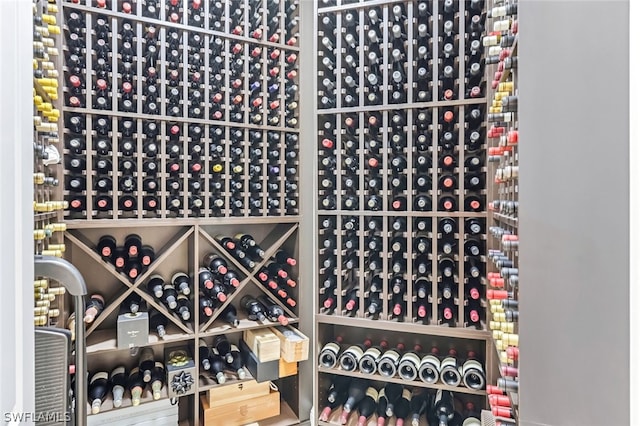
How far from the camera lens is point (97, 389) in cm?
166

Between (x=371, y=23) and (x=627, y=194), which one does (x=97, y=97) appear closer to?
(x=371, y=23)

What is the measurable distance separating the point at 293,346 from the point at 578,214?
179 centimetres

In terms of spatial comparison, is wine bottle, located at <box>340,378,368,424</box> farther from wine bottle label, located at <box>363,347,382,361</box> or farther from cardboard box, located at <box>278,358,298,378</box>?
Result: cardboard box, located at <box>278,358,298,378</box>

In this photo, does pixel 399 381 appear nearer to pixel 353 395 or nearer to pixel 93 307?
pixel 353 395

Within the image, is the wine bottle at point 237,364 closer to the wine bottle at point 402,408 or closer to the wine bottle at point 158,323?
the wine bottle at point 158,323

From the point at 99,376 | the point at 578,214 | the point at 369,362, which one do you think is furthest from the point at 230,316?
the point at 578,214

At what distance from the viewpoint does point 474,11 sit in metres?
1.73

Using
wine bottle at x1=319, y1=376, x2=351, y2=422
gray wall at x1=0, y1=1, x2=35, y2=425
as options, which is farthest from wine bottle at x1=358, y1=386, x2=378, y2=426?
gray wall at x1=0, y1=1, x2=35, y2=425

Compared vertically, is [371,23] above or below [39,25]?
above

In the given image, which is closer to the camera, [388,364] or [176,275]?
[388,364]

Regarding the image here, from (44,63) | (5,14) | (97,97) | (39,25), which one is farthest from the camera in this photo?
(97,97)

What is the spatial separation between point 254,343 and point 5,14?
1.79 m

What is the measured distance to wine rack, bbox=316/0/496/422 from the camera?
1.74m
